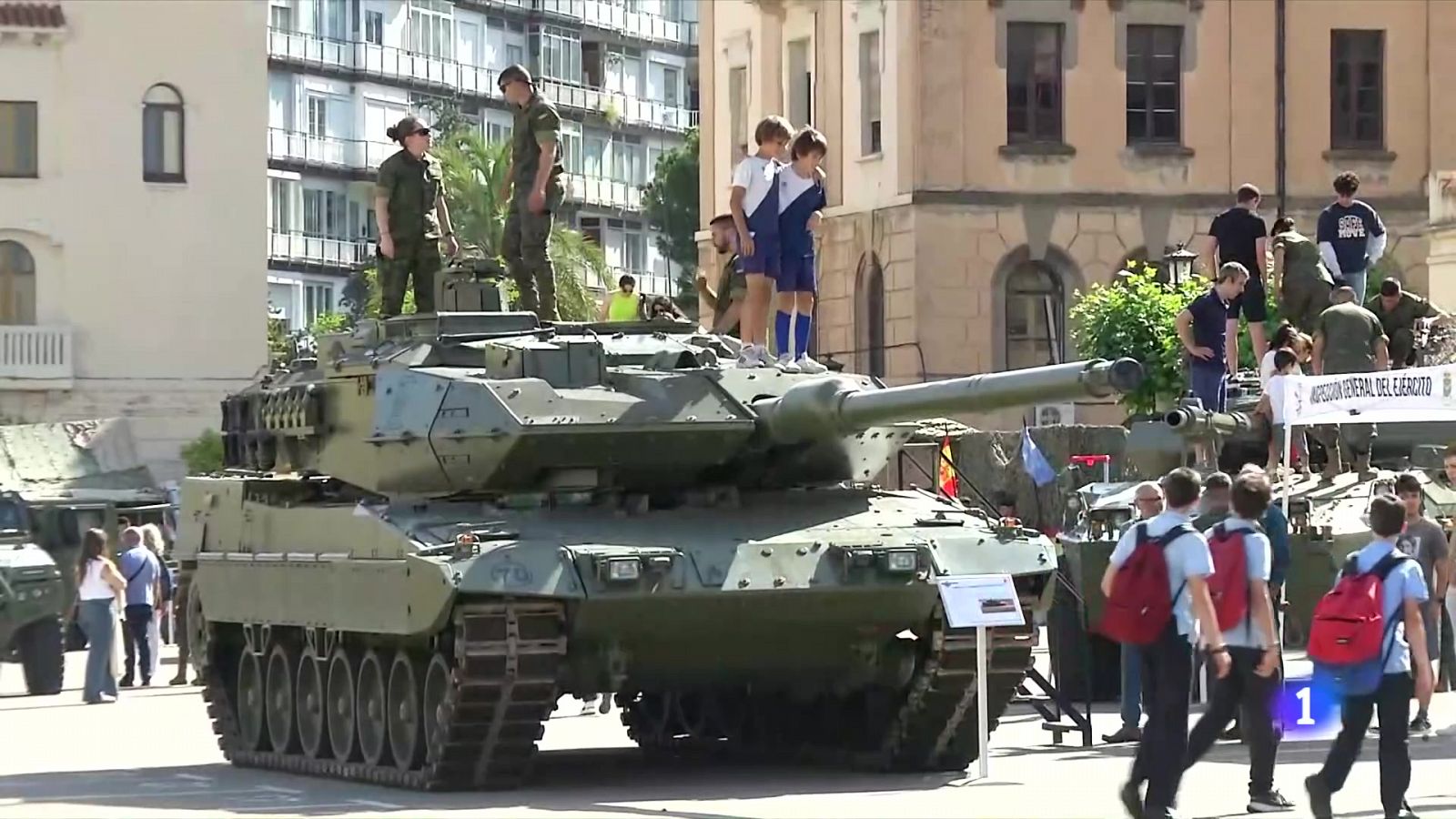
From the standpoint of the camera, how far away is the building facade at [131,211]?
5059cm

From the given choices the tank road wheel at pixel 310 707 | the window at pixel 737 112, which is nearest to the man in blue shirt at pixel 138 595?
the tank road wheel at pixel 310 707

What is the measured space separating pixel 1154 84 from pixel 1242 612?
34055mm

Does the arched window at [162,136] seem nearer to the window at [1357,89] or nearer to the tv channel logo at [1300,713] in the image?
the window at [1357,89]

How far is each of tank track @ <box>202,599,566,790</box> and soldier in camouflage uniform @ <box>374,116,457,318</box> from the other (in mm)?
→ 3713

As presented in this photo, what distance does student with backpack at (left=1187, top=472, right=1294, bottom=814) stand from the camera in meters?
15.2

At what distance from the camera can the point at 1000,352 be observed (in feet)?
159

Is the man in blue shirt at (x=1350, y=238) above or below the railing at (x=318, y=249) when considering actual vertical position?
below

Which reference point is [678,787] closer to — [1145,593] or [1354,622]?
[1145,593]

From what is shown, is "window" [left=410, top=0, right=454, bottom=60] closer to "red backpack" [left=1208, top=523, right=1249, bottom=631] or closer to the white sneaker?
the white sneaker

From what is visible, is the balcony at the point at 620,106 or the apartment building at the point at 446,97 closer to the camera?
the apartment building at the point at 446,97

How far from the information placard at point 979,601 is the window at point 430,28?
2370 inches

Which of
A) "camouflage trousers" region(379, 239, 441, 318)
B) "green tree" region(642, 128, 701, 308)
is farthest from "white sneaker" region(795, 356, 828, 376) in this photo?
"green tree" region(642, 128, 701, 308)

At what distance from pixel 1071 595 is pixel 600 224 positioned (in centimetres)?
6021

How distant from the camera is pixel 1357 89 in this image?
48625 mm
